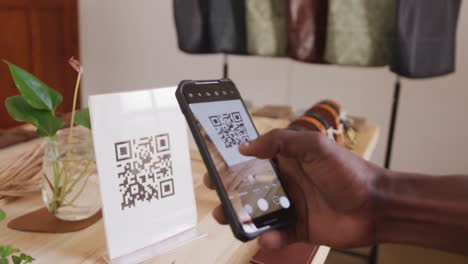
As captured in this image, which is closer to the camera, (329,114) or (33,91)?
(33,91)

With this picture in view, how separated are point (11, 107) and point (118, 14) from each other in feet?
6.67

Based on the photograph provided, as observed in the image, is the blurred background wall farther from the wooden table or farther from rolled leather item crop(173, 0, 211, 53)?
the wooden table

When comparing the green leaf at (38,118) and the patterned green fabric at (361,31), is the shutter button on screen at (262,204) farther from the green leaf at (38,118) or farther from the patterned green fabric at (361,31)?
the patterned green fabric at (361,31)

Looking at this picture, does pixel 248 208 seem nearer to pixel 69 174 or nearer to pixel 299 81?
pixel 69 174

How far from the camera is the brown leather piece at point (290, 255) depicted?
56 centimetres

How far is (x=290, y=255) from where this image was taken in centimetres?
57

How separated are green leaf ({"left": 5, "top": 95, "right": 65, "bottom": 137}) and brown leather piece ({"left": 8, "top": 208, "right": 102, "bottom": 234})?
14 centimetres

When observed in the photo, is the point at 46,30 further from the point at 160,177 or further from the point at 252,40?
the point at 160,177

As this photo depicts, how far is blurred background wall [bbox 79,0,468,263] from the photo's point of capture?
6.15 ft

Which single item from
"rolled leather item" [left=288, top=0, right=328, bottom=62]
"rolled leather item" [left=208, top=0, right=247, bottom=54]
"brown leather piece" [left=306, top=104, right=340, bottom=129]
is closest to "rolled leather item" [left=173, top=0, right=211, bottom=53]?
"rolled leather item" [left=208, top=0, right=247, bottom=54]

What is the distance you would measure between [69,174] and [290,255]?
34 centimetres

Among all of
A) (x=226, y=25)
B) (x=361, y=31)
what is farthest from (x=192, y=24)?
(x=361, y=31)

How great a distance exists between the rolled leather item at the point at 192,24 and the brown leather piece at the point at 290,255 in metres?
1.24

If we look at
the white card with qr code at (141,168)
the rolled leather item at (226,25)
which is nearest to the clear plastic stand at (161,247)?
the white card with qr code at (141,168)
